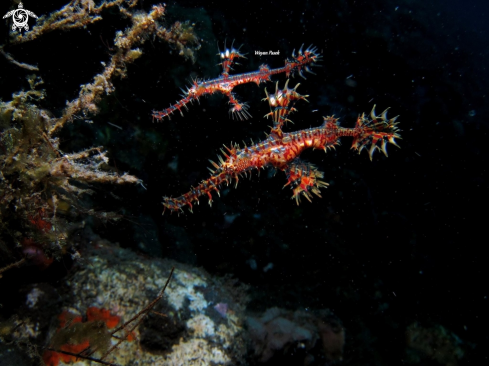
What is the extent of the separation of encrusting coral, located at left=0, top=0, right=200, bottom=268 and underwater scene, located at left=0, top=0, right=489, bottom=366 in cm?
2

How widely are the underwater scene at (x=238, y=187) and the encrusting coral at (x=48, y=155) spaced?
0.08 feet

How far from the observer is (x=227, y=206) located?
5.25 m

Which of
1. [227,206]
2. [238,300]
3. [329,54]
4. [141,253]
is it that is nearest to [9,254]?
[141,253]

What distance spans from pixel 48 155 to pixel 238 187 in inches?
116

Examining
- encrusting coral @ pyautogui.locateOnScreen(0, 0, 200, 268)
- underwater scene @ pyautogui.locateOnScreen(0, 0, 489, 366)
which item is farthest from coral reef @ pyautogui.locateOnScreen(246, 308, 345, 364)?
encrusting coral @ pyautogui.locateOnScreen(0, 0, 200, 268)

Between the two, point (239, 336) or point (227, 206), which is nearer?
point (239, 336)

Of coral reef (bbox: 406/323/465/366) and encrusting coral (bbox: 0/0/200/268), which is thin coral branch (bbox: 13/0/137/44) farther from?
coral reef (bbox: 406/323/465/366)

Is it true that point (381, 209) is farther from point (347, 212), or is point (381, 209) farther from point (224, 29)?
point (224, 29)

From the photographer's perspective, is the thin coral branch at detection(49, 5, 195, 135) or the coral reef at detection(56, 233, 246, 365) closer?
the thin coral branch at detection(49, 5, 195, 135)

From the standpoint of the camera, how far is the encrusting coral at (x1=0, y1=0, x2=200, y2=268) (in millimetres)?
3086

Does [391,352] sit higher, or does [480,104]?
[480,104]

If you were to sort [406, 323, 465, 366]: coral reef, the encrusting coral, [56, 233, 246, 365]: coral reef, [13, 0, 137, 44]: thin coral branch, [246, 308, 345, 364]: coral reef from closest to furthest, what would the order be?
the encrusting coral
[13, 0, 137, 44]: thin coral branch
[56, 233, 246, 365]: coral reef
[246, 308, 345, 364]: coral reef
[406, 323, 465, 366]: coral reef

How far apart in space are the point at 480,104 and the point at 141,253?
8.05 meters

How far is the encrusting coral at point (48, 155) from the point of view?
3.09 metres
